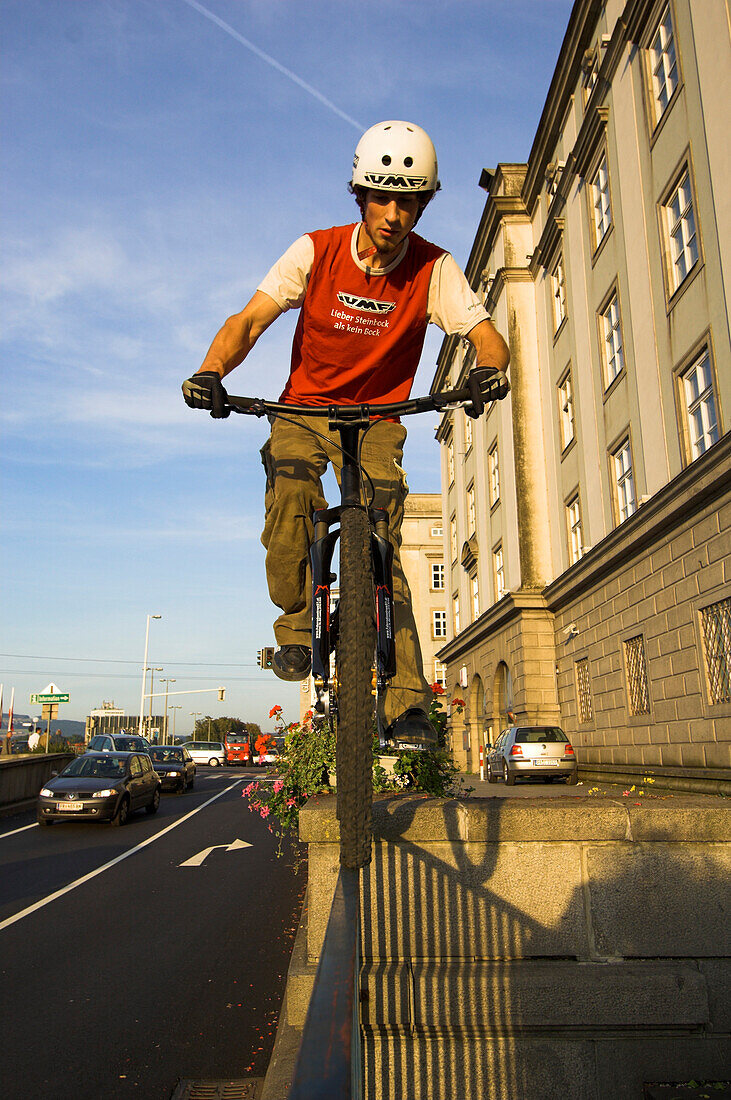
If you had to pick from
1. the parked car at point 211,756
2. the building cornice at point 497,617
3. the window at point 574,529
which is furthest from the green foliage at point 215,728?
the window at point 574,529

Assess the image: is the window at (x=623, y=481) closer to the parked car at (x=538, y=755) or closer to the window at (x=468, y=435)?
the parked car at (x=538, y=755)

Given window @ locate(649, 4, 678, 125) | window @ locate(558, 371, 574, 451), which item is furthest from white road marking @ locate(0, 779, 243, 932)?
window @ locate(649, 4, 678, 125)

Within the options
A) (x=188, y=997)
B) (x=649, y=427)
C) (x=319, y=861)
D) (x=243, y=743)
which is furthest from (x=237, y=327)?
(x=243, y=743)

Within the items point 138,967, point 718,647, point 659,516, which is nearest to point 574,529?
point 659,516

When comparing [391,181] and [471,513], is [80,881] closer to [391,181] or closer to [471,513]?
[391,181]

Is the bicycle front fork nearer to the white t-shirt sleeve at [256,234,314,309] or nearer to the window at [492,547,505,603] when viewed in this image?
the white t-shirt sleeve at [256,234,314,309]

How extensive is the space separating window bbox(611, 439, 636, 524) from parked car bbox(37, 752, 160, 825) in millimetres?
13435

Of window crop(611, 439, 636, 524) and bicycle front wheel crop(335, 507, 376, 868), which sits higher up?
window crop(611, 439, 636, 524)

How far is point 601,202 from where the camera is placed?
70.5 feet

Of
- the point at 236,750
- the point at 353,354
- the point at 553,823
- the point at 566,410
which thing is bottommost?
the point at 236,750

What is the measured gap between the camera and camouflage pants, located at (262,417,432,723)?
3.88 metres

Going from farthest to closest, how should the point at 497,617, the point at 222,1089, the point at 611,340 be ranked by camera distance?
the point at 497,617 < the point at 611,340 < the point at 222,1089

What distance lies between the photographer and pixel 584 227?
22531 mm

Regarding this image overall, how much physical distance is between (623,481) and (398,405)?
18000 mm
